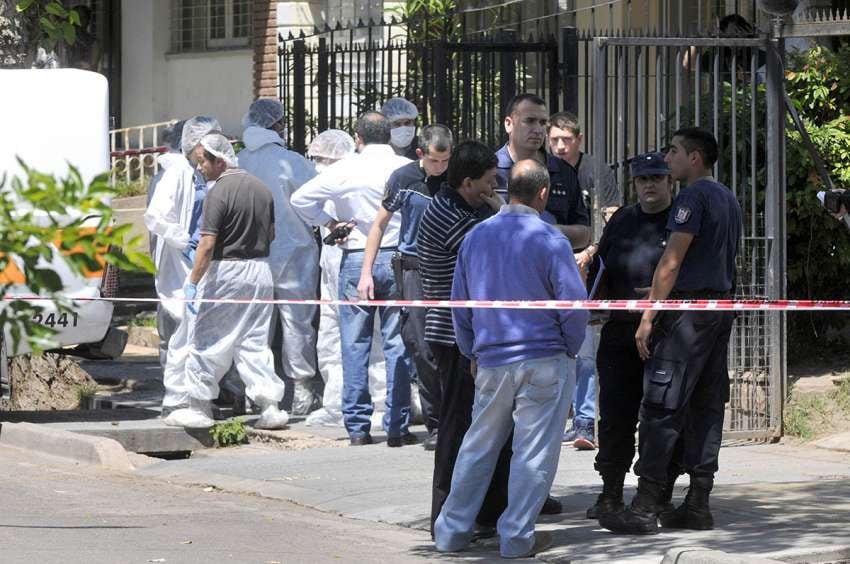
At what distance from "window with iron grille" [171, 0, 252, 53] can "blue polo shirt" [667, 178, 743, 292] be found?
18.8 meters

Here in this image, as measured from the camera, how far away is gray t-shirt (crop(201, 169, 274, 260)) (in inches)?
416

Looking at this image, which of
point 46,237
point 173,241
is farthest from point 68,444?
point 46,237

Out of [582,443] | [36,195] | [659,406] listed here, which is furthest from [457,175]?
[36,195]

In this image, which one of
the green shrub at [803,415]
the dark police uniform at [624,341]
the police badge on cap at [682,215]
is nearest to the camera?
the police badge on cap at [682,215]

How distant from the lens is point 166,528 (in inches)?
311

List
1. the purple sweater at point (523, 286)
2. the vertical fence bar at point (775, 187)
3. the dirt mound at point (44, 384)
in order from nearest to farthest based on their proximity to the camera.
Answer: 1. the purple sweater at point (523, 286)
2. the vertical fence bar at point (775, 187)
3. the dirt mound at point (44, 384)

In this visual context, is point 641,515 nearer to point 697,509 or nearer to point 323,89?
point 697,509

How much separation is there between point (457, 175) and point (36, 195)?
187 inches

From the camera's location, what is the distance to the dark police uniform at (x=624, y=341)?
7633 mm

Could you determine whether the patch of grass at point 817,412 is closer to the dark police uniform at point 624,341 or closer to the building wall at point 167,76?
the dark police uniform at point 624,341

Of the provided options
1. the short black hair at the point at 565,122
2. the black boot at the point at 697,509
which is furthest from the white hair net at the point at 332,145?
the black boot at the point at 697,509

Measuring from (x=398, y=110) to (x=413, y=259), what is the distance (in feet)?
5.92

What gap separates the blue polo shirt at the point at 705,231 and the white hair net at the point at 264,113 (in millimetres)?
4601

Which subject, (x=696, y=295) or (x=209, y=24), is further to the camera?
(x=209, y=24)
